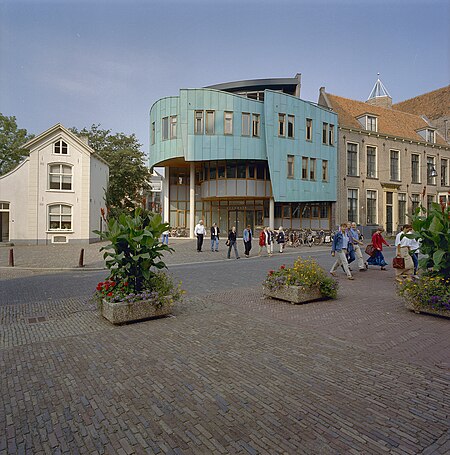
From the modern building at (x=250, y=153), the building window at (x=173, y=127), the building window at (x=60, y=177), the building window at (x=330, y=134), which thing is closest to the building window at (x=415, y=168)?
the modern building at (x=250, y=153)

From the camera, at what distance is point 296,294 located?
763 centimetres

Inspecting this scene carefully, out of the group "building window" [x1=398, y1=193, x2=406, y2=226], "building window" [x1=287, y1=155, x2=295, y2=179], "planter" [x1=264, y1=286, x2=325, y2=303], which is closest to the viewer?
"planter" [x1=264, y1=286, x2=325, y2=303]

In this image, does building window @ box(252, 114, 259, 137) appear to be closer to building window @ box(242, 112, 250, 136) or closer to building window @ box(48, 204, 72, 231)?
building window @ box(242, 112, 250, 136)

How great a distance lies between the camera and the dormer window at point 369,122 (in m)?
36.3

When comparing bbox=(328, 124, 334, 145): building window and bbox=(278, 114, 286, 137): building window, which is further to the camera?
bbox=(328, 124, 334, 145): building window

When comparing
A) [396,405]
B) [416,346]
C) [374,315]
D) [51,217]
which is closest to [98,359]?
[396,405]

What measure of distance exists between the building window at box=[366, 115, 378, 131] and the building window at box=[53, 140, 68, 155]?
29.2 metres

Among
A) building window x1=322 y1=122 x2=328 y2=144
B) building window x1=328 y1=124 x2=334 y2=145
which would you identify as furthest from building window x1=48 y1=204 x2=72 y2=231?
building window x1=328 y1=124 x2=334 y2=145

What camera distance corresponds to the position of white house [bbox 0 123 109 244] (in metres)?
27.0

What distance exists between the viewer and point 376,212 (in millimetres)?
36531

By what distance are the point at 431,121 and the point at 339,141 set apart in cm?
1914

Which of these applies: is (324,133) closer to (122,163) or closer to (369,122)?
(369,122)

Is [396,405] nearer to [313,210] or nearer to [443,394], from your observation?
[443,394]

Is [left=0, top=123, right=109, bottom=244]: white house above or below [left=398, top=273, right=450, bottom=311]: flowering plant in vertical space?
above
